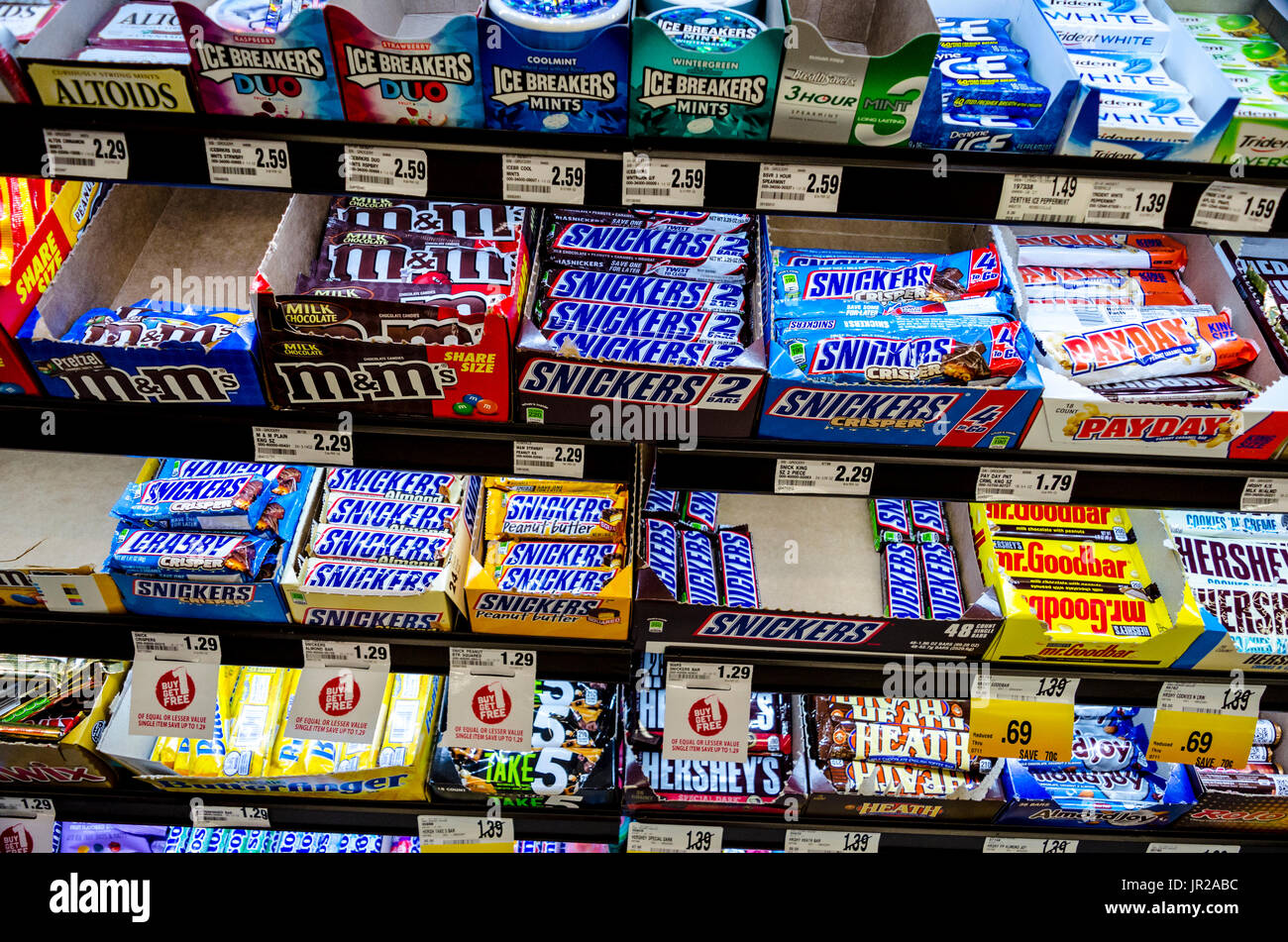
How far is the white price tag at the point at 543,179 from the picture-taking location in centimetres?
134

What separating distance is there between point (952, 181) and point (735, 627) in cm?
88

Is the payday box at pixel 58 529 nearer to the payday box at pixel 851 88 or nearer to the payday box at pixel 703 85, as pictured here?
the payday box at pixel 703 85

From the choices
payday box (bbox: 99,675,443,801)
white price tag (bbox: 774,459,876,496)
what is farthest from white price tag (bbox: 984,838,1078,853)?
payday box (bbox: 99,675,443,801)

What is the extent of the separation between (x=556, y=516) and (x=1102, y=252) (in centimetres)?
119

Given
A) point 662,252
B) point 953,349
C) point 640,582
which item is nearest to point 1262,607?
point 953,349

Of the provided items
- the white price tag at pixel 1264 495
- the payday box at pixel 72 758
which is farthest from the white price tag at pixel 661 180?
the payday box at pixel 72 758

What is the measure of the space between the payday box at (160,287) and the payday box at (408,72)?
1.46ft

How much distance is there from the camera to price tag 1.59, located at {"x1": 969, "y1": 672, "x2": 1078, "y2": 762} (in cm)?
191

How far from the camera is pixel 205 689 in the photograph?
1.91m

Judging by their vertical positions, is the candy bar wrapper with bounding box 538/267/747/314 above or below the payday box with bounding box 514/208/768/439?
above

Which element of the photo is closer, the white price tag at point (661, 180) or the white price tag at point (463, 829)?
the white price tag at point (661, 180)

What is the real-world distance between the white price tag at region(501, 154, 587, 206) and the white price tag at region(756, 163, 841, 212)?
267 millimetres

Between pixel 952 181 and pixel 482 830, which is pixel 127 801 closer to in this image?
pixel 482 830

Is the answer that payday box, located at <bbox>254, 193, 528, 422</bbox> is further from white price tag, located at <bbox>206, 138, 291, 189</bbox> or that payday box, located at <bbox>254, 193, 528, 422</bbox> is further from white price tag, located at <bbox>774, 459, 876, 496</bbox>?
white price tag, located at <bbox>774, 459, 876, 496</bbox>
